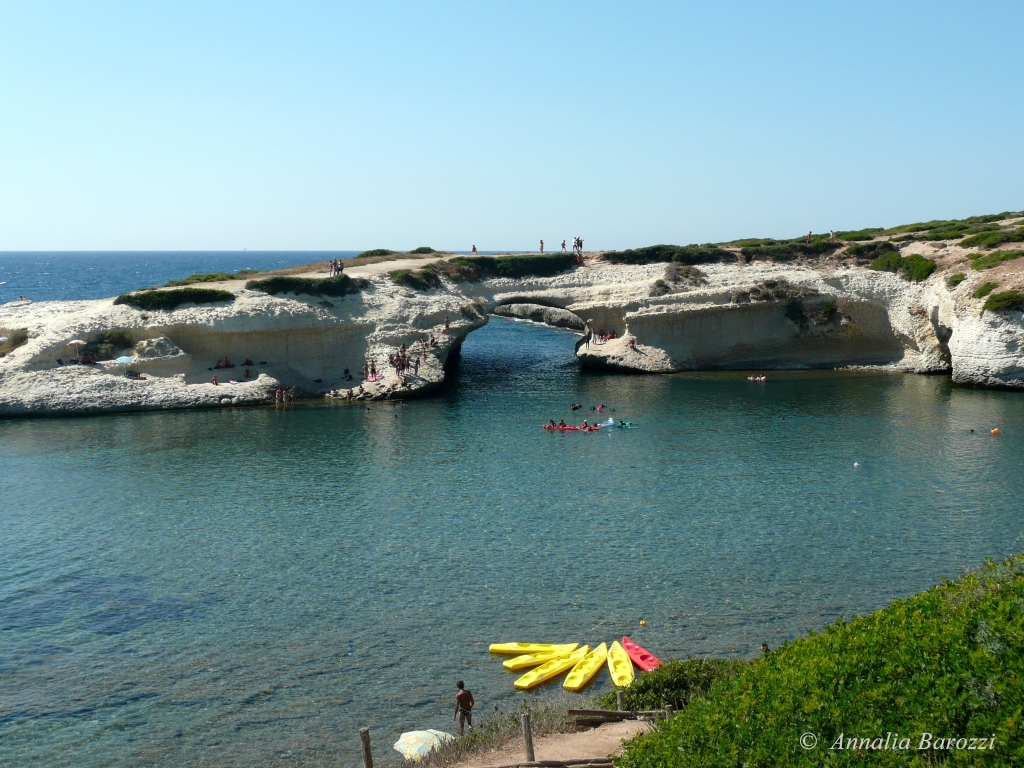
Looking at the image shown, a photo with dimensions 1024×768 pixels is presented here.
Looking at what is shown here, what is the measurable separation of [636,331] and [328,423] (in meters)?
28.0

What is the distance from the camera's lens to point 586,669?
74.1 feet

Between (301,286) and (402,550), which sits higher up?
(301,286)

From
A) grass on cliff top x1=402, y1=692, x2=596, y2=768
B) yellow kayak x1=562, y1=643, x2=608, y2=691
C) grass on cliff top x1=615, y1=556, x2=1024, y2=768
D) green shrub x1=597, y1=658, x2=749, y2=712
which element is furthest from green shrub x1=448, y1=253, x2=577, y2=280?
grass on cliff top x1=615, y1=556, x2=1024, y2=768

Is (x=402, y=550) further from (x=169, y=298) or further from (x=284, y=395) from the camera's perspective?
(x=169, y=298)

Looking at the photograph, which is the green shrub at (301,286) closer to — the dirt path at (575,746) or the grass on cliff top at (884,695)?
the dirt path at (575,746)

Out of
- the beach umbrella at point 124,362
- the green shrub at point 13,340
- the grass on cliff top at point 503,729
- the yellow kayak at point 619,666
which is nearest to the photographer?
the grass on cliff top at point 503,729

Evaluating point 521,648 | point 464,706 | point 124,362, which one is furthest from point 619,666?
point 124,362

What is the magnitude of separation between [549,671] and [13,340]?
51551 mm

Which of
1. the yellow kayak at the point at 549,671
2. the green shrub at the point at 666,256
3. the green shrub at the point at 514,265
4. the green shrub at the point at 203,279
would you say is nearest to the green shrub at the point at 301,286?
the green shrub at the point at 203,279

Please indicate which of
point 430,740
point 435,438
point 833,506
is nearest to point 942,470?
point 833,506

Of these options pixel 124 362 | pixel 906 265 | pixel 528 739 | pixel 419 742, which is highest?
pixel 906 265

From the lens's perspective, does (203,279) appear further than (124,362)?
Yes

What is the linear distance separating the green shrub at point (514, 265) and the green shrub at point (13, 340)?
32.6 metres

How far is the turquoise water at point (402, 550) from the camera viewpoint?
21.9 metres
